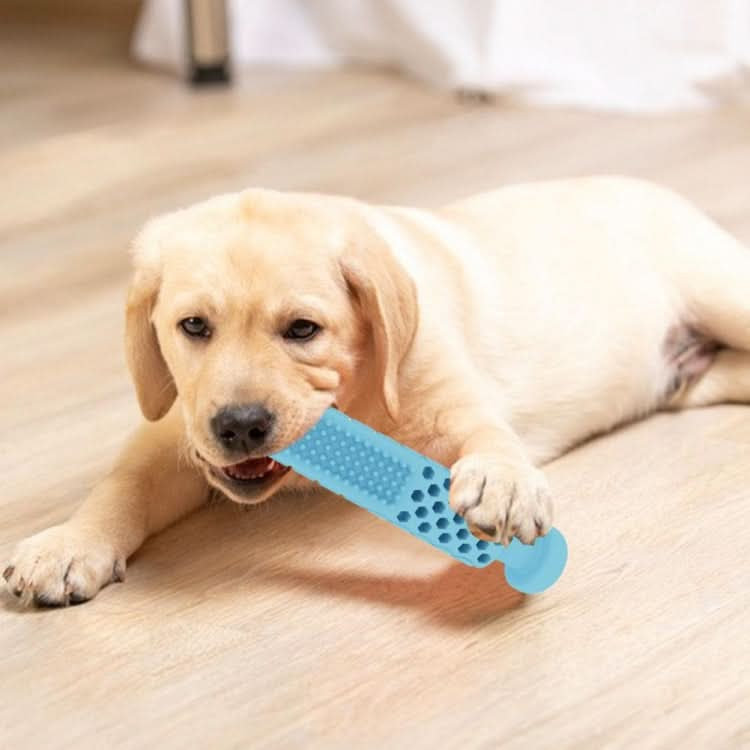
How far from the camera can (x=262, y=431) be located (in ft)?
5.82

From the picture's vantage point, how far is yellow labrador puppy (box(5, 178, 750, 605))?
1.81 m

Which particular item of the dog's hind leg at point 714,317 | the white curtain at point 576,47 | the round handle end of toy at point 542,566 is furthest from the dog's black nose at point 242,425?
the white curtain at point 576,47

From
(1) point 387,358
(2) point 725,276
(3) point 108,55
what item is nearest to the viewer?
(1) point 387,358

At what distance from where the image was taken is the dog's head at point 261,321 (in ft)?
5.86

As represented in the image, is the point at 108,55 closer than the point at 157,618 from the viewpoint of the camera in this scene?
No

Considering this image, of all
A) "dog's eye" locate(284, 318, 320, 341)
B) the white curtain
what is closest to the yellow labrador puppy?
"dog's eye" locate(284, 318, 320, 341)

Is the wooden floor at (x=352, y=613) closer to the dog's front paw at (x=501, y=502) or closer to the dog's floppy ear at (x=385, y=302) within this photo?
the dog's front paw at (x=501, y=502)

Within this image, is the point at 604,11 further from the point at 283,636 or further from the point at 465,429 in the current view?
the point at 283,636

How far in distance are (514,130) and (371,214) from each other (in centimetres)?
224

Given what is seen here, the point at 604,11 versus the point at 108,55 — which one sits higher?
the point at 604,11

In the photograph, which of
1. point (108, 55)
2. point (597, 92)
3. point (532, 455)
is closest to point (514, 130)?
point (597, 92)

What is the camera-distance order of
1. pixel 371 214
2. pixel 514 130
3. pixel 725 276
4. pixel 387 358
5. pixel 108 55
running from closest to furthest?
pixel 387 358 < pixel 371 214 < pixel 725 276 < pixel 514 130 < pixel 108 55

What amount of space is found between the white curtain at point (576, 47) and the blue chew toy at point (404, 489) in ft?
9.34

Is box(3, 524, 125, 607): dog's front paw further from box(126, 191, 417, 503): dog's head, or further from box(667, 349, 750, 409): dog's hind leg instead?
box(667, 349, 750, 409): dog's hind leg
